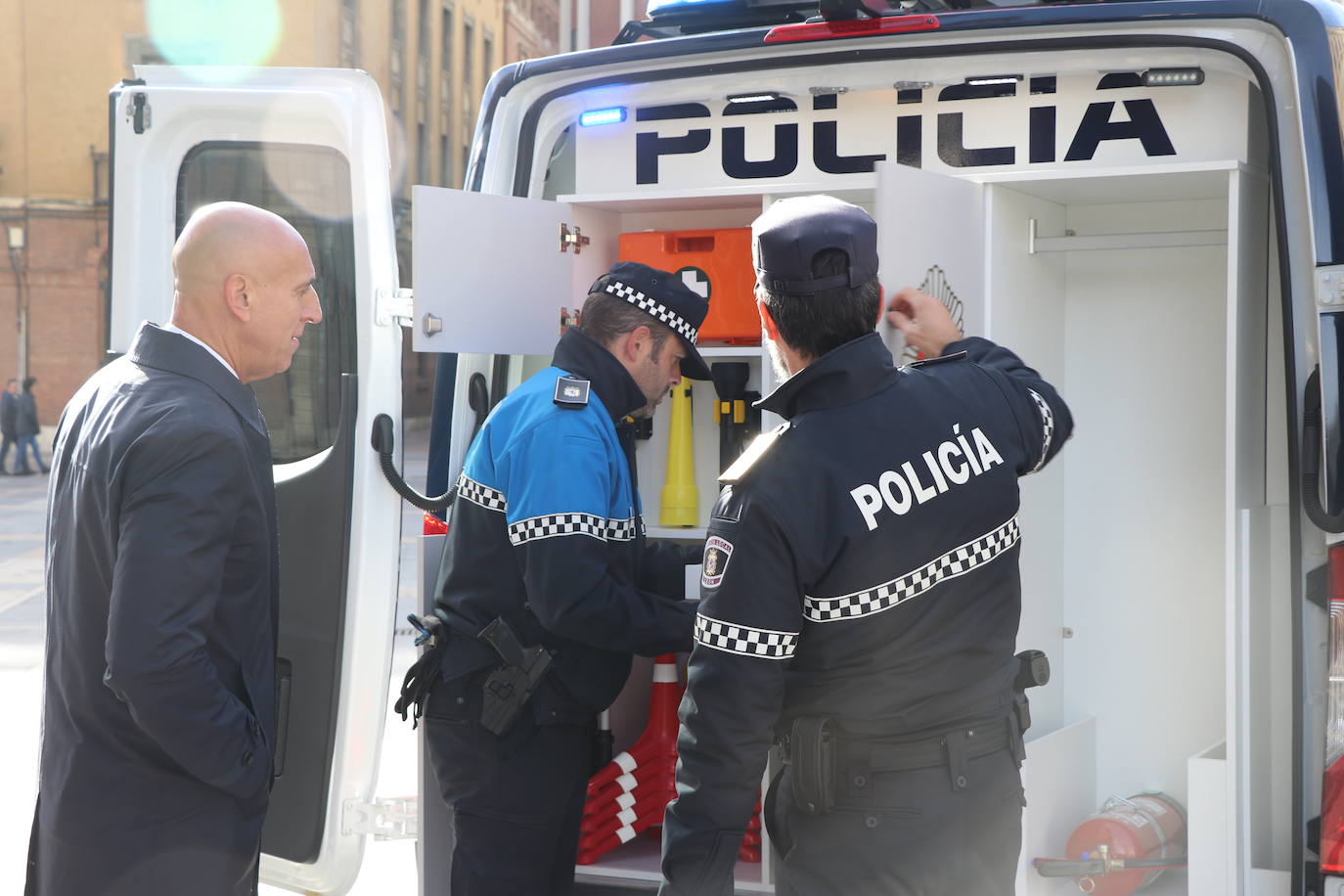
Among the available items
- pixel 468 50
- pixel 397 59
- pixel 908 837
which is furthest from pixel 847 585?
→ pixel 468 50

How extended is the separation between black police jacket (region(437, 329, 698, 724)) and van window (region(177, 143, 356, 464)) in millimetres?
599

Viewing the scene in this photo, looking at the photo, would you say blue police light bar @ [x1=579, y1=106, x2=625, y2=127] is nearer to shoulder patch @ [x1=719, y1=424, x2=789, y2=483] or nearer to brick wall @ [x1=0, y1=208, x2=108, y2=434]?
shoulder patch @ [x1=719, y1=424, x2=789, y2=483]

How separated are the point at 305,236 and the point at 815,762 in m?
2.02

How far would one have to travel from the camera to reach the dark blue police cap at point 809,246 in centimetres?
216

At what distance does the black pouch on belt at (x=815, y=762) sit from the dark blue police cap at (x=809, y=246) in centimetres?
69

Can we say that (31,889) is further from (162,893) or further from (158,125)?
(158,125)

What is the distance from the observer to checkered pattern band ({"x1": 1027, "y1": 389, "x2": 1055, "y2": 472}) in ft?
8.09

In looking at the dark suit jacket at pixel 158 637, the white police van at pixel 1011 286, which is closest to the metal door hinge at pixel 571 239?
the white police van at pixel 1011 286

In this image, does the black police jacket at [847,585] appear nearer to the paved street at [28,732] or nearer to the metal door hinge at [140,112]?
the paved street at [28,732]

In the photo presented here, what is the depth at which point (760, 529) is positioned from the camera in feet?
6.94

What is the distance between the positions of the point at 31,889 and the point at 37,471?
25483 mm

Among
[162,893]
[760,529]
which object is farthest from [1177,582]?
[162,893]

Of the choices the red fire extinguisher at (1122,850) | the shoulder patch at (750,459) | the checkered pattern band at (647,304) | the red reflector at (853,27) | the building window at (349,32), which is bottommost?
the red fire extinguisher at (1122,850)

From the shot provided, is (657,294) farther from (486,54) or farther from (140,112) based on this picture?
(486,54)
